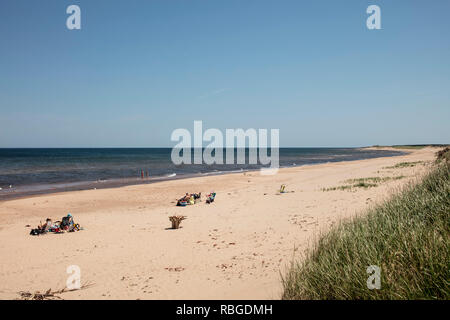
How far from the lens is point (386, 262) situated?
149 inches

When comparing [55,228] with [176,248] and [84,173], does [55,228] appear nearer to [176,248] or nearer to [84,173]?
[176,248]

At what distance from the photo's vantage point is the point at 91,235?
11039 millimetres

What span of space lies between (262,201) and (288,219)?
17.1 ft

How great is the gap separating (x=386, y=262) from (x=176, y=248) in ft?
20.6

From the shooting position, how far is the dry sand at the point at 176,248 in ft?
19.7

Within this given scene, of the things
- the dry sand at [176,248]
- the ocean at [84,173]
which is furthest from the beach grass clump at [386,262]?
the ocean at [84,173]

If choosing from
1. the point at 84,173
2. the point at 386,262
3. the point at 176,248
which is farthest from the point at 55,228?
the point at 84,173

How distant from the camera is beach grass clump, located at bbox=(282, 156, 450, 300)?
131 inches

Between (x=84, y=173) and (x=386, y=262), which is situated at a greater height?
(x=386, y=262)

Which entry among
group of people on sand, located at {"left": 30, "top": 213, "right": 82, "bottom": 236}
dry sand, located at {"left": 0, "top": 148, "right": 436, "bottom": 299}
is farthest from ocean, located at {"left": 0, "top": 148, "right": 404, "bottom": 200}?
group of people on sand, located at {"left": 30, "top": 213, "right": 82, "bottom": 236}

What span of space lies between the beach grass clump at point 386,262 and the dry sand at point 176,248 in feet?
3.47

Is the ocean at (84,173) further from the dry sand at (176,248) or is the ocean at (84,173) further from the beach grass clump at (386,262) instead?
the beach grass clump at (386,262)

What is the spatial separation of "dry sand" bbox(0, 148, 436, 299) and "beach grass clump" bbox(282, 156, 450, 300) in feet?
3.47
